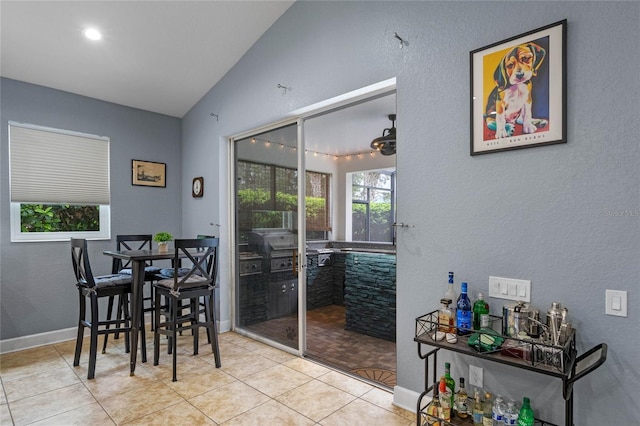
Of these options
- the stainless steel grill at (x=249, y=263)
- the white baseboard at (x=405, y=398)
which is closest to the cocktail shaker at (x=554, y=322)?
the white baseboard at (x=405, y=398)

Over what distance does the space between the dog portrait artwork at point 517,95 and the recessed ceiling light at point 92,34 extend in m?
3.31

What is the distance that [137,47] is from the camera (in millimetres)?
3398

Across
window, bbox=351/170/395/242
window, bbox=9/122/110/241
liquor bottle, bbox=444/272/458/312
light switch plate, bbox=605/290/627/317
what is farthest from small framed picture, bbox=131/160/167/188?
light switch plate, bbox=605/290/627/317

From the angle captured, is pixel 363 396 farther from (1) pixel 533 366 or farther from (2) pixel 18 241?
(2) pixel 18 241

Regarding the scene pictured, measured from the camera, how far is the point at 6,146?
349 centimetres

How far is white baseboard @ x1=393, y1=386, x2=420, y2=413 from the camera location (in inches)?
93.0

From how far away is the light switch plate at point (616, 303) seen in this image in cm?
163

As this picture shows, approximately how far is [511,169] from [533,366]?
1.03 meters

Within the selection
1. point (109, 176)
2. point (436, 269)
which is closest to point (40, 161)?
point (109, 176)

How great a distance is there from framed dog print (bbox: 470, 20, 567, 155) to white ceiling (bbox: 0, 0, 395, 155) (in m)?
1.10

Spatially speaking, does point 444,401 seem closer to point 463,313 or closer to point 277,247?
point 463,313

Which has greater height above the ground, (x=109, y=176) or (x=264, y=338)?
(x=109, y=176)

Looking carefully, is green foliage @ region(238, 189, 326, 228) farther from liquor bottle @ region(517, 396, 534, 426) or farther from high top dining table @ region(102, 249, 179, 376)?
liquor bottle @ region(517, 396, 534, 426)

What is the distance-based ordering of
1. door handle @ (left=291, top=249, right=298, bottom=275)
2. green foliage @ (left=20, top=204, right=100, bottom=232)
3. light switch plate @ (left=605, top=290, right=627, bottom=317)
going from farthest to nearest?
green foliage @ (left=20, top=204, right=100, bottom=232) < door handle @ (left=291, top=249, right=298, bottom=275) < light switch plate @ (left=605, top=290, right=627, bottom=317)
